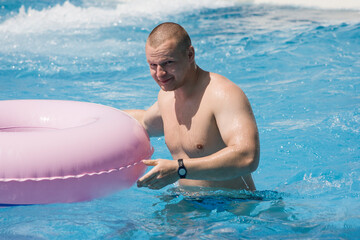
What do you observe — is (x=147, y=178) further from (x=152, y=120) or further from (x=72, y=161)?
(x=152, y=120)

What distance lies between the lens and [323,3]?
43.9 feet

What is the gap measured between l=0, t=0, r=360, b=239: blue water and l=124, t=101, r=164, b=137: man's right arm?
46cm

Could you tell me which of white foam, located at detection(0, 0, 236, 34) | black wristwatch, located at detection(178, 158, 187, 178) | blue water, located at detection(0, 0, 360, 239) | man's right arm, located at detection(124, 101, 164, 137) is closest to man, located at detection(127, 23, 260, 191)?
black wristwatch, located at detection(178, 158, 187, 178)

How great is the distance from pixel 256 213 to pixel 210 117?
71 centimetres

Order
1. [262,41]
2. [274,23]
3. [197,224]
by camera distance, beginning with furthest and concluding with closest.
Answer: [274,23] → [262,41] → [197,224]

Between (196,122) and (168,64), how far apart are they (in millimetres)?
404

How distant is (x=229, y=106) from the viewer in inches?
116

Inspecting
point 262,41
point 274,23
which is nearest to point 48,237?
point 262,41

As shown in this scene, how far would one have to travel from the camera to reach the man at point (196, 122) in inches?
112

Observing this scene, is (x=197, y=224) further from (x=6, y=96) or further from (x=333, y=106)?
(x=6, y=96)

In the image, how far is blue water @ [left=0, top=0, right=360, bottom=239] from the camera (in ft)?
10.7

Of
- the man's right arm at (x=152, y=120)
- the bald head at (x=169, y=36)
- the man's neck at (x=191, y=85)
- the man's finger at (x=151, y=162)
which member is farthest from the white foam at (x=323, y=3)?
the man's finger at (x=151, y=162)

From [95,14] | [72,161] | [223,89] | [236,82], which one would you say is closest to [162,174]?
[72,161]

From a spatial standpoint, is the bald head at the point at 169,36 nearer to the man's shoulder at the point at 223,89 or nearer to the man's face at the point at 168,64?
the man's face at the point at 168,64
